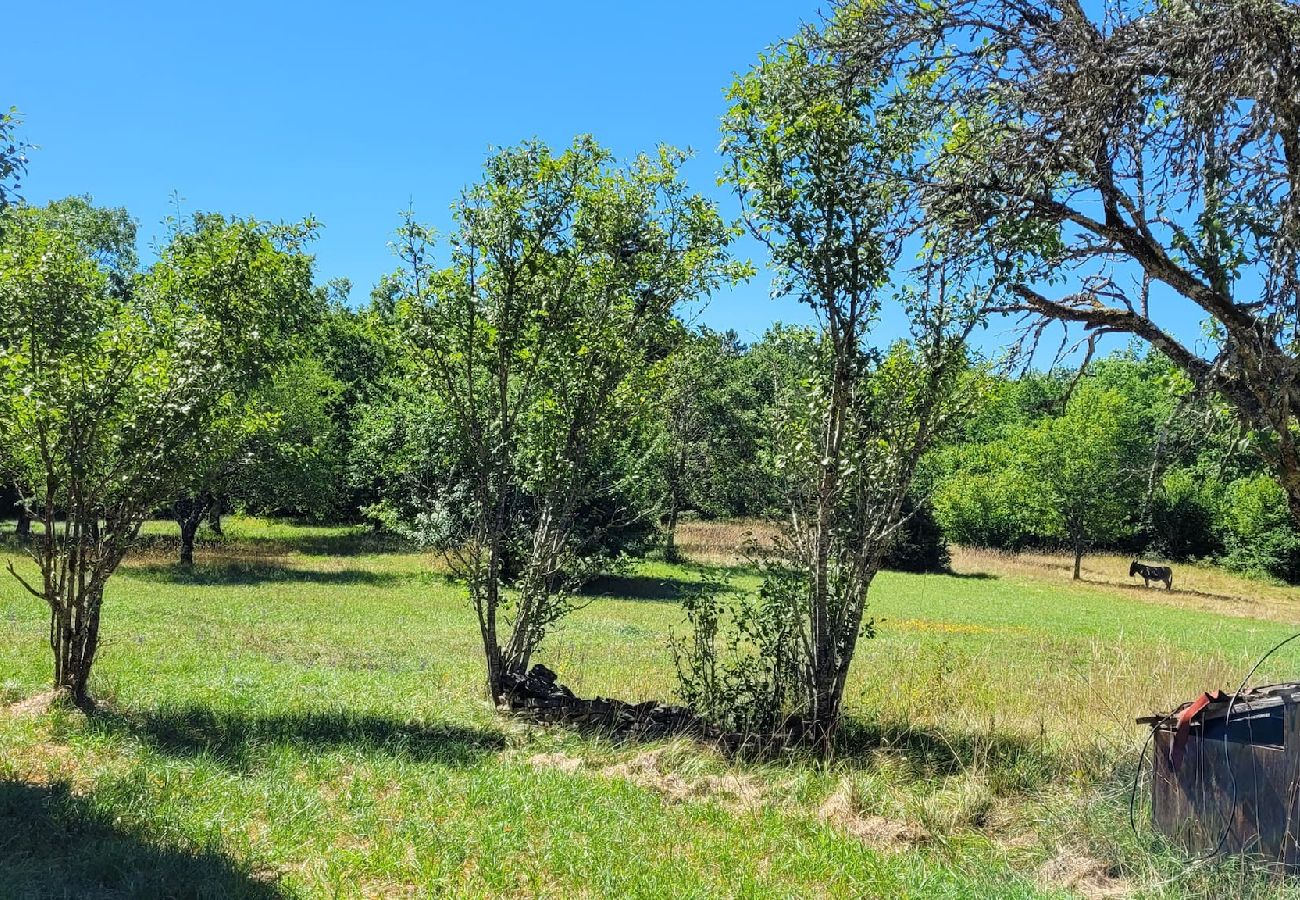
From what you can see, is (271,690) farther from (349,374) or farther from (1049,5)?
(349,374)

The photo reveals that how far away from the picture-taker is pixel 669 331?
8.18m

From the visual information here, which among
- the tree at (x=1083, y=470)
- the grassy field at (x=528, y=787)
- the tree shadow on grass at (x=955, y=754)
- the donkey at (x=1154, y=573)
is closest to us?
the grassy field at (x=528, y=787)

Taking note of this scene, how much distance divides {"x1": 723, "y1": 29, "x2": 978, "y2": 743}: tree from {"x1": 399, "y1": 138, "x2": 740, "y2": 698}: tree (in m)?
1.33

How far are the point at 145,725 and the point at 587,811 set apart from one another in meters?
3.71

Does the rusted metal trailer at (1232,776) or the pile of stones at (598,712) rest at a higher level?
the rusted metal trailer at (1232,776)

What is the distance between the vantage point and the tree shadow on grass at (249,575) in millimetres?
19719

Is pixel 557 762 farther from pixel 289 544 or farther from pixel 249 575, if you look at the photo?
pixel 289 544

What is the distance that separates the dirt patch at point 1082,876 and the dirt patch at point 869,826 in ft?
2.35

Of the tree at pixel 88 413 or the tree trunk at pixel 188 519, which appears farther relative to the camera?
the tree trunk at pixel 188 519

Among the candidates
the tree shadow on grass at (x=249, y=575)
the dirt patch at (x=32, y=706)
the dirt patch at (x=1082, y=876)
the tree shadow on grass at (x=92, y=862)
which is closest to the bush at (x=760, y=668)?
the dirt patch at (x=1082, y=876)

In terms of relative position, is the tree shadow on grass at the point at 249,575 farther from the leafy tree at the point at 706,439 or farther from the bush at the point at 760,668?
the bush at the point at 760,668

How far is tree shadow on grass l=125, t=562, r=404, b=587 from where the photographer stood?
19.7 metres

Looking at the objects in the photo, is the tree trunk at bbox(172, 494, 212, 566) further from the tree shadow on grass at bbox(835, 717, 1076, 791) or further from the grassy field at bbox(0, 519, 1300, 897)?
the tree shadow on grass at bbox(835, 717, 1076, 791)

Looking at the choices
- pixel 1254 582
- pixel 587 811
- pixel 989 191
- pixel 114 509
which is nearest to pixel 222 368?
pixel 114 509
